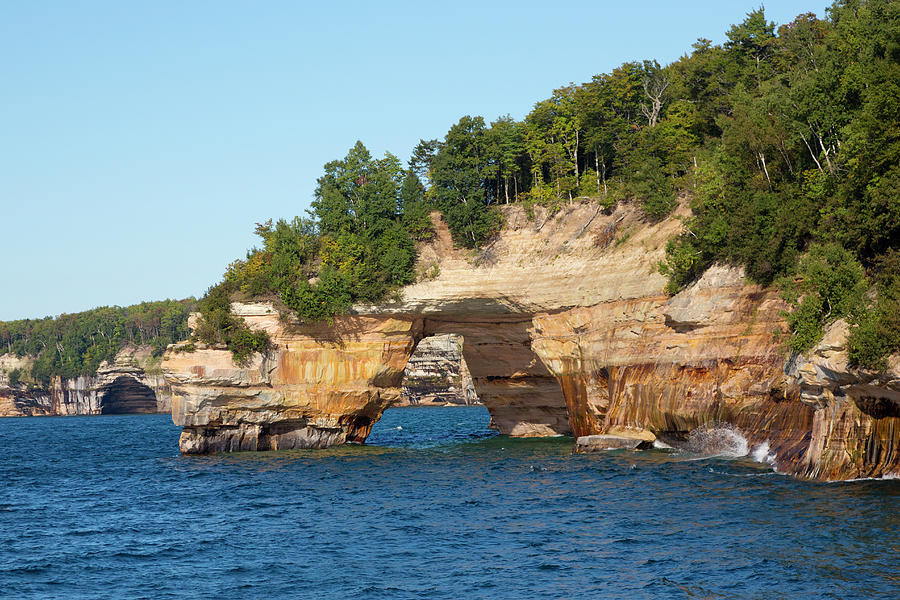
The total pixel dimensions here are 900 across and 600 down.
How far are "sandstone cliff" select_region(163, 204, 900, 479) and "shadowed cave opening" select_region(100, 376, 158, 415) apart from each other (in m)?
112

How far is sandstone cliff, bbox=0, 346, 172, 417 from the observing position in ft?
506

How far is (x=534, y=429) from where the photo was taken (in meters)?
64.9

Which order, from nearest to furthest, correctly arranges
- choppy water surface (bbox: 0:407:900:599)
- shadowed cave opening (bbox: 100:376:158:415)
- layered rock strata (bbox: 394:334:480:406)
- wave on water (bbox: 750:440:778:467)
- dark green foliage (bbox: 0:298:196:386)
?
choppy water surface (bbox: 0:407:900:599) → wave on water (bbox: 750:440:778:467) → layered rock strata (bbox: 394:334:480:406) → dark green foliage (bbox: 0:298:196:386) → shadowed cave opening (bbox: 100:376:158:415)

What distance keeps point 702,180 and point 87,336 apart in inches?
5590

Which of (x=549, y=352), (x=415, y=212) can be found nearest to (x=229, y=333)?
(x=415, y=212)

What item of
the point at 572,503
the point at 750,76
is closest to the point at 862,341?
the point at 572,503

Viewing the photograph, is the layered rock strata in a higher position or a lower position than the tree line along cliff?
lower

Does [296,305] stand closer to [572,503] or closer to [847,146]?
[572,503]

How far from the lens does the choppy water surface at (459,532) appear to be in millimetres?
23219

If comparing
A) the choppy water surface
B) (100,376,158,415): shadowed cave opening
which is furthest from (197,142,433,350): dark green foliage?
(100,376,158,415): shadowed cave opening

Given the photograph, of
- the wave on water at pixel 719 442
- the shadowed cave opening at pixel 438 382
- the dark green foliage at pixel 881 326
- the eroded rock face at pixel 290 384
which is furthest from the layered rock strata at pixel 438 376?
the dark green foliage at pixel 881 326

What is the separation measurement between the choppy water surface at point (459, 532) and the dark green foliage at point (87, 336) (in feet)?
387

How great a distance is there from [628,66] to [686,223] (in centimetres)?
2155

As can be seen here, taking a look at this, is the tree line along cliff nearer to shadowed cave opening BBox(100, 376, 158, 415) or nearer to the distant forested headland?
the distant forested headland
